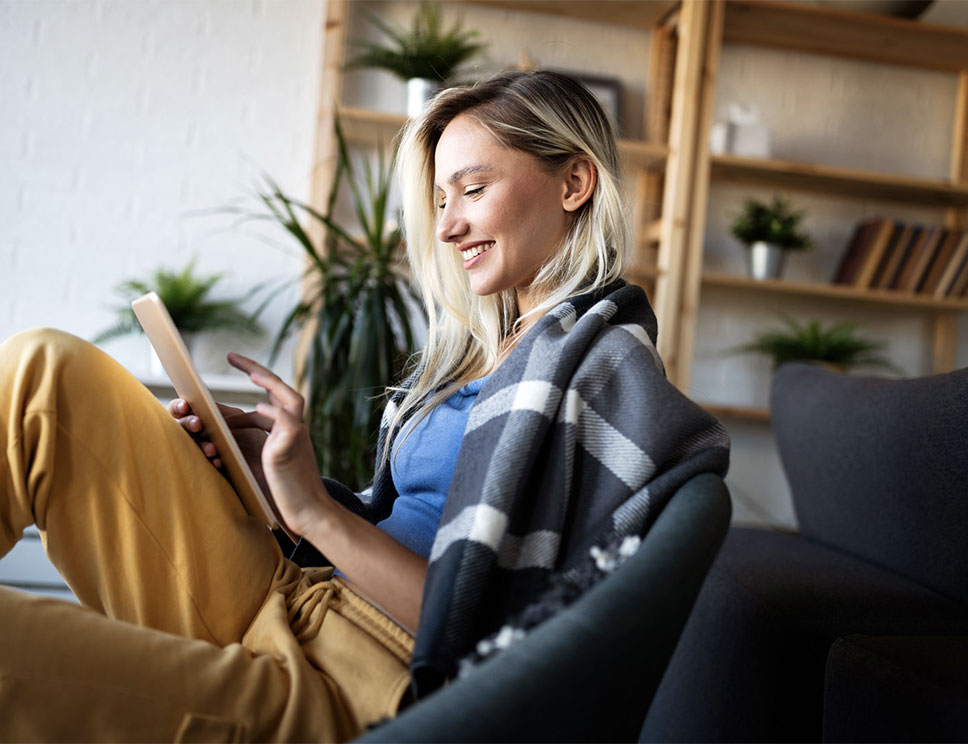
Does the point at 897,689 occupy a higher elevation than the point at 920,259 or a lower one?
lower

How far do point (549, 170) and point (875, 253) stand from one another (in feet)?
7.91

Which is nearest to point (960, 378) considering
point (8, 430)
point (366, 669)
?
point (366, 669)

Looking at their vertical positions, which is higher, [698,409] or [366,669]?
[698,409]

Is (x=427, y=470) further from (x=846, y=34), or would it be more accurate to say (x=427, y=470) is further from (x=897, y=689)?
(x=846, y=34)

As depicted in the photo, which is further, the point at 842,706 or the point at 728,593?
the point at 728,593

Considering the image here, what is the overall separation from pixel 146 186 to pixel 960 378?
2.74 metres

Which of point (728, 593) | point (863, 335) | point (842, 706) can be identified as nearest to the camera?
point (842, 706)

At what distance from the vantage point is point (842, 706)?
43.7 inches

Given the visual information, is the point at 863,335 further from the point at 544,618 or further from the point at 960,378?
the point at 544,618

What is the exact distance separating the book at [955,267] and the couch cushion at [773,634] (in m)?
2.00

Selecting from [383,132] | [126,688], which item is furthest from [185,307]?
[126,688]

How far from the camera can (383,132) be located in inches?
124

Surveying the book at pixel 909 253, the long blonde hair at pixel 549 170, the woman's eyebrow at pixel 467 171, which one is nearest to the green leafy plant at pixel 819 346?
the book at pixel 909 253

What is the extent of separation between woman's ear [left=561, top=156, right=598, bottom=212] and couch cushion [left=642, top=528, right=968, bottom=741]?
0.71 metres
